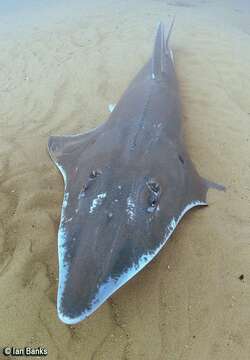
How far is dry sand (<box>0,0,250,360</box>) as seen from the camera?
2881mm

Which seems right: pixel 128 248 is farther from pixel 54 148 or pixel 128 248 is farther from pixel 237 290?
pixel 54 148

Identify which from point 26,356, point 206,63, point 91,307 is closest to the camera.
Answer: point 91,307

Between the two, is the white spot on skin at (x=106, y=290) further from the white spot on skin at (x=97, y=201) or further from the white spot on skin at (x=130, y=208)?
the white spot on skin at (x=97, y=201)

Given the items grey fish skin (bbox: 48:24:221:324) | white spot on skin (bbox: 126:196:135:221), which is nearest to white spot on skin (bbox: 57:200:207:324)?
grey fish skin (bbox: 48:24:221:324)

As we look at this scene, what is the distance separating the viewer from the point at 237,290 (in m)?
3.27

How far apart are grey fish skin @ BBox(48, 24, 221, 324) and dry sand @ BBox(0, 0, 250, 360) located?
44 centimetres

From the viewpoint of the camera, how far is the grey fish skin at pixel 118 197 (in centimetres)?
260

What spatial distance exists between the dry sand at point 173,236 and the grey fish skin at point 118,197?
436mm

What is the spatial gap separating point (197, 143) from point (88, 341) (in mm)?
3291

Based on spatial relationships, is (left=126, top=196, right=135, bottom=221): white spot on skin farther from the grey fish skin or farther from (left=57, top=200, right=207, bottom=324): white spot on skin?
(left=57, top=200, right=207, bottom=324): white spot on skin

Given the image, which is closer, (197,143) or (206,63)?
(197,143)

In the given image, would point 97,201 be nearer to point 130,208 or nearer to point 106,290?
point 130,208

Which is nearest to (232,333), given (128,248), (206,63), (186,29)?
(128,248)

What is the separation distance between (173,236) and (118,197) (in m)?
0.88
